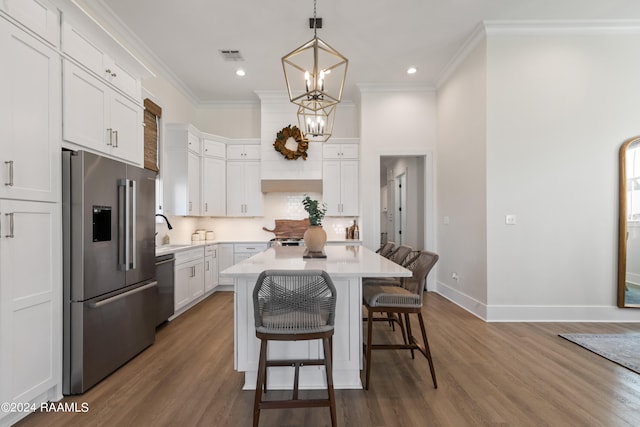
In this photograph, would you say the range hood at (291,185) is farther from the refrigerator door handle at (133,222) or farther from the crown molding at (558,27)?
the crown molding at (558,27)

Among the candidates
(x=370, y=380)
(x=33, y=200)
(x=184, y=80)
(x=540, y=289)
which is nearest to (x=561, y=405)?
(x=370, y=380)

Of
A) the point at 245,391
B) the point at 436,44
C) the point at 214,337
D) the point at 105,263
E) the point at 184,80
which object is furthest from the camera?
the point at 184,80

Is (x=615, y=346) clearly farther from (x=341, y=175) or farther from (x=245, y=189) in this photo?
(x=245, y=189)

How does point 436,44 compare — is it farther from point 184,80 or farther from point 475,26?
point 184,80

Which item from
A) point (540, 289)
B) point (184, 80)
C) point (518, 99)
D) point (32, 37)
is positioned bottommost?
point (540, 289)

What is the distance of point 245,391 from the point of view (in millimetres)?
2158

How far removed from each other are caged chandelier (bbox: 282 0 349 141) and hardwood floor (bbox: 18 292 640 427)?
2.06 m

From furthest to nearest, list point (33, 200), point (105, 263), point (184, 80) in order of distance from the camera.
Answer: point (184, 80), point (105, 263), point (33, 200)

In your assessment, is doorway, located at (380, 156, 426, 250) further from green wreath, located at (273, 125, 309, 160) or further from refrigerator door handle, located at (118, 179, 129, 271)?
refrigerator door handle, located at (118, 179, 129, 271)

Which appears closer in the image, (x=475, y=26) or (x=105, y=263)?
(x=105, y=263)

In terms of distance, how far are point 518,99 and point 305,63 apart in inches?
109

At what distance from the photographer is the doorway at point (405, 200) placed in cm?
596

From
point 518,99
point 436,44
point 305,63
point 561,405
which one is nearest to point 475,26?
point 436,44

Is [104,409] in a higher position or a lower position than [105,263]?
lower
